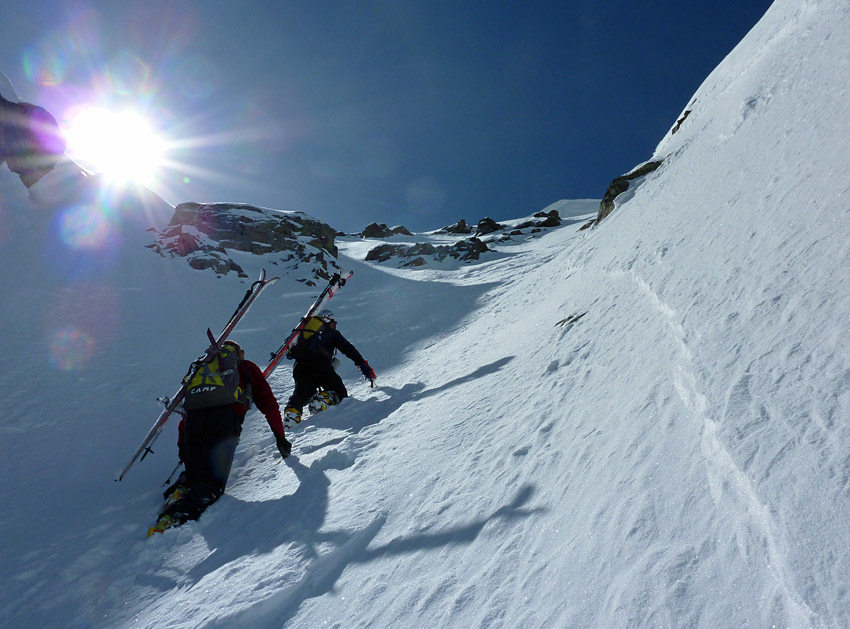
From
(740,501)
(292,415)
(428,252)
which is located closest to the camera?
(740,501)

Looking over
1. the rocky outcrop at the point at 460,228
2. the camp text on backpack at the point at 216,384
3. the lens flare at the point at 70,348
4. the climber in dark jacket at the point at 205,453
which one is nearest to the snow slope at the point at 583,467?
the climber in dark jacket at the point at 205,453

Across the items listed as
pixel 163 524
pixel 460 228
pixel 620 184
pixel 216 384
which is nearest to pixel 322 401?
pixel 216 384

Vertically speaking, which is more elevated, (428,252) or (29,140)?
(29,140)

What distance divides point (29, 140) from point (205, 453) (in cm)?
2752

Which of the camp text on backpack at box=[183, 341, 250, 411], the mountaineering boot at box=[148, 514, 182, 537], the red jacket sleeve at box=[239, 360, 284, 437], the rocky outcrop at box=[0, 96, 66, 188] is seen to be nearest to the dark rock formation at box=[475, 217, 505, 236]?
the rocky outcrop at box=[0, 96, 66, 188]

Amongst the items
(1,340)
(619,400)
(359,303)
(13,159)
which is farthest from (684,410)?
(13,159)

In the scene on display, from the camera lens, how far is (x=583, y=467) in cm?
224

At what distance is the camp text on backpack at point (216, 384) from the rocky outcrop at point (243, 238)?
18799 millimetres

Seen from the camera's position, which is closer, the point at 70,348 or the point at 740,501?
the point at 740,501

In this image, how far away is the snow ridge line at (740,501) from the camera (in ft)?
3.97

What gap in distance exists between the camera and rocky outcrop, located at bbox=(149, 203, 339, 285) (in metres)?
21.9

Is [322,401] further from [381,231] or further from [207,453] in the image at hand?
[381,231]

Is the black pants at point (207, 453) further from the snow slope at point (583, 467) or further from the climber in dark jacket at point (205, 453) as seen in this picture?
the snow slope at point (583, 467)

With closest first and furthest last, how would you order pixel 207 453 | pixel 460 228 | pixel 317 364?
pixel 207 453, pixel 317 364, pixel 460 228
